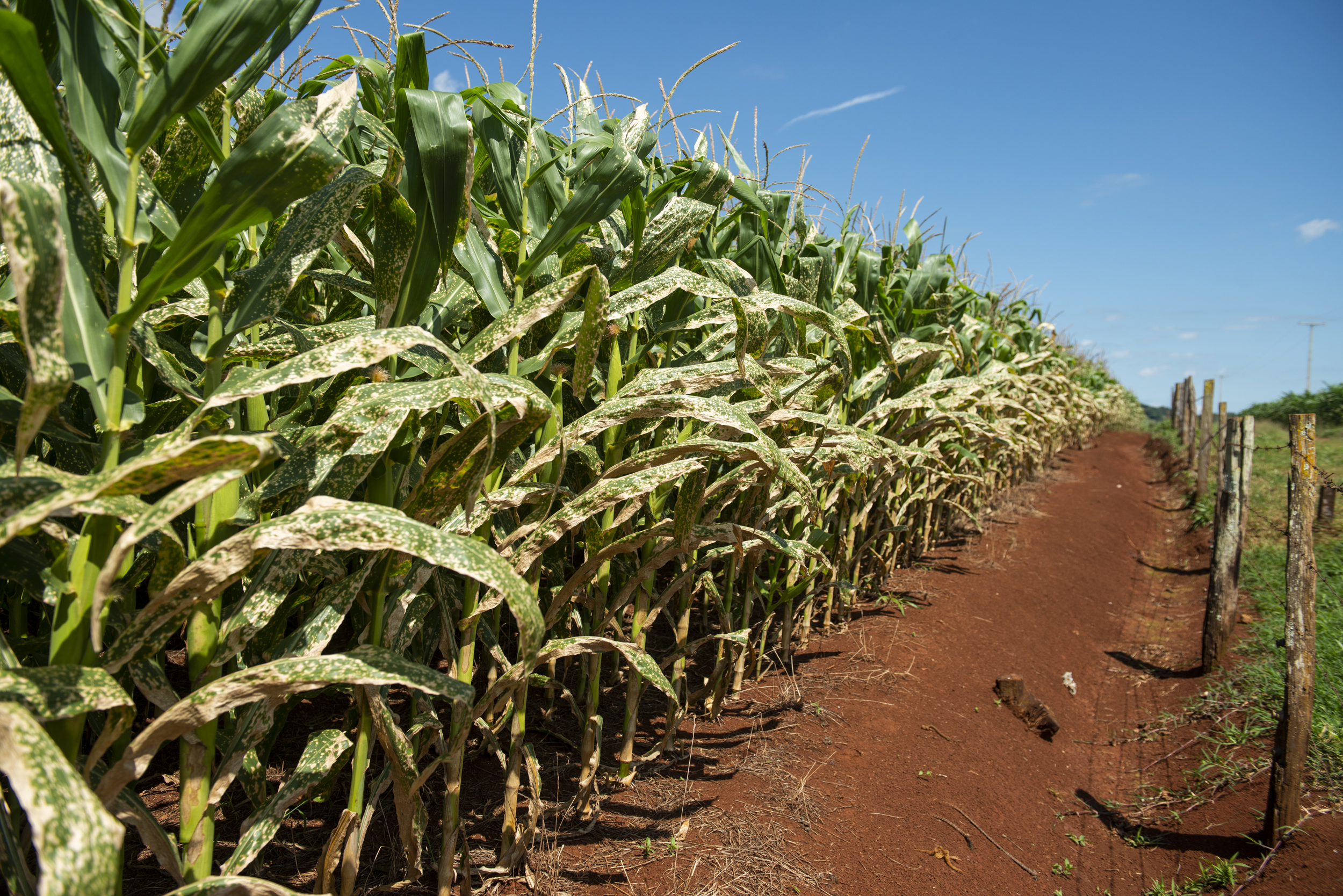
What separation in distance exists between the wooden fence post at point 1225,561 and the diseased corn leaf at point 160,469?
434 cm

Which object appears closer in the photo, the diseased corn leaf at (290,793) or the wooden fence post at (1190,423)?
the diseased corn leaf at (290,793)

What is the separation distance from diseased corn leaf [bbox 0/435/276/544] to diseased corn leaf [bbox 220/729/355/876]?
0.52 metres

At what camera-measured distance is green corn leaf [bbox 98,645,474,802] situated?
811mm

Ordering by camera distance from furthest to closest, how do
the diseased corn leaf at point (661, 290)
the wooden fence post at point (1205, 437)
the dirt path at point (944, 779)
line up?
the wooden fence post at point (1205, 437)
the dirt path at point (944, 779)
the diseased corn leaf at point (661, 290)

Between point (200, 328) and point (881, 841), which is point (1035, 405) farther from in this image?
point (200, 328)

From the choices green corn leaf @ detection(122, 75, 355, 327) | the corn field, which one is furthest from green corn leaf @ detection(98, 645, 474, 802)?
green corn leaf @ detection(122, 75, 355, 327)

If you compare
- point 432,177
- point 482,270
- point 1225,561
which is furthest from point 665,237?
point 1225,561

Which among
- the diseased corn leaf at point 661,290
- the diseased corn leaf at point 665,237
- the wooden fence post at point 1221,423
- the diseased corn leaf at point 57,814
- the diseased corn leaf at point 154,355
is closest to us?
the diseased corn leaf at point 57,814

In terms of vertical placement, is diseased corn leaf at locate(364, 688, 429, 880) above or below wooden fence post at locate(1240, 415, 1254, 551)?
below

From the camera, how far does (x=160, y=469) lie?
0.71m

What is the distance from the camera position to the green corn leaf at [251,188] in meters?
0.76

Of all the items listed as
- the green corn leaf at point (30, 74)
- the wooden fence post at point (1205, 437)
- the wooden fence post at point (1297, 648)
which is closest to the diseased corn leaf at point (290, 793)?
the green corn leaf at point (30, 74)

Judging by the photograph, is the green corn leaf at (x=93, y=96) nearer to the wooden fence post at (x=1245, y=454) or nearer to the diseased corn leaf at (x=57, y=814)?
the diseased corn leaf at (x=57, y=814)

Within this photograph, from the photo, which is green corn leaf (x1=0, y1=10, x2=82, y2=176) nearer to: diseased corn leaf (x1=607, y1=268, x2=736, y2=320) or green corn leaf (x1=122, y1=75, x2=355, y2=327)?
green corn leaf (x1=122, y1=75, x2=355, y2=327)
